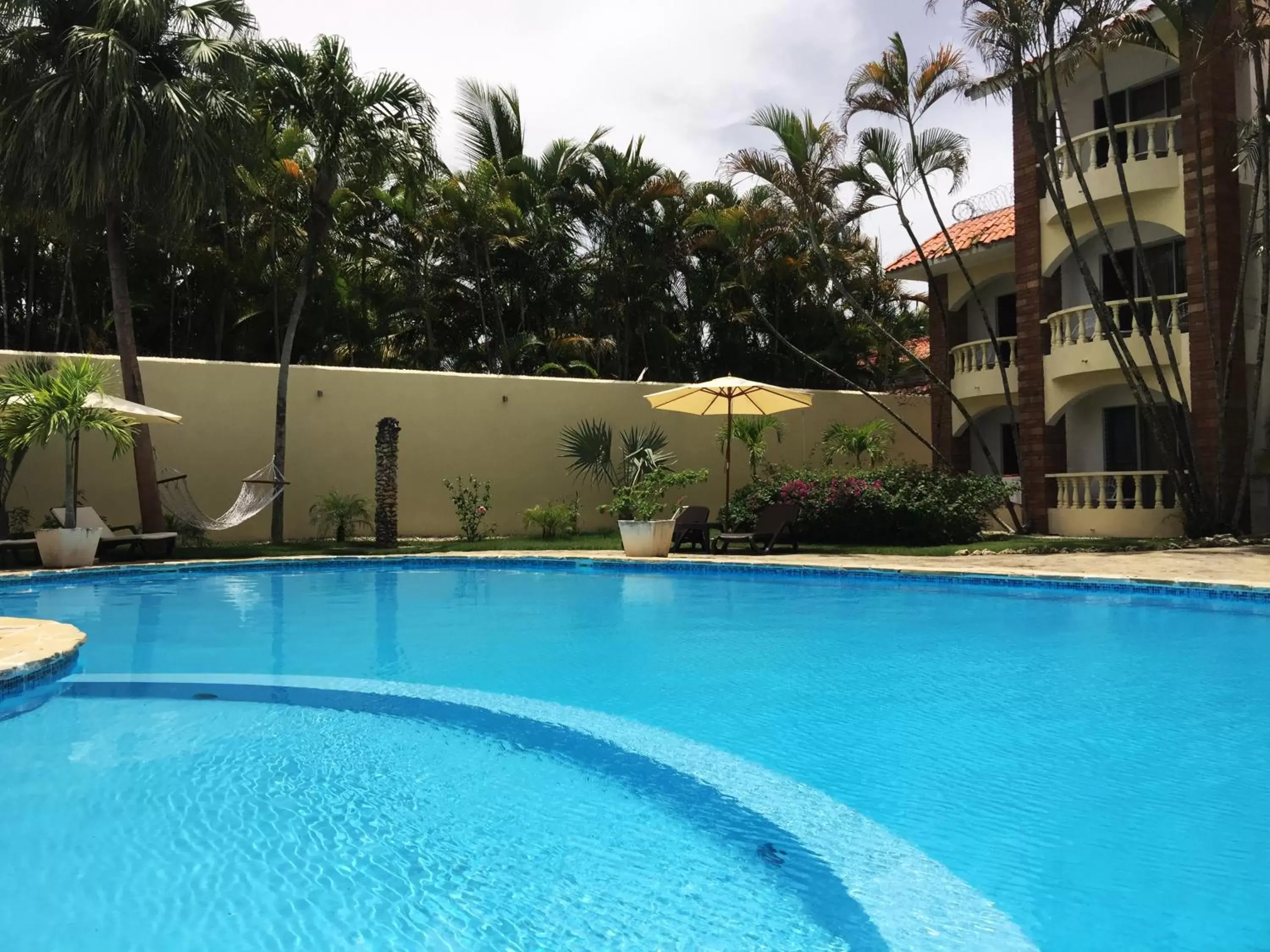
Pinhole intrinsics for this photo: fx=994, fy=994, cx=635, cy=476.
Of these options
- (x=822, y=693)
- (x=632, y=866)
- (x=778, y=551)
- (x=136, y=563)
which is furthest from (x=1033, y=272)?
(x=632, y=866)

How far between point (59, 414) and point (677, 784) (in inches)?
437

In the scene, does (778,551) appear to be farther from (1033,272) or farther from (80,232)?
(80,232)

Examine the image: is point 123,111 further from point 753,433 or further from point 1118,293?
point 1118,293

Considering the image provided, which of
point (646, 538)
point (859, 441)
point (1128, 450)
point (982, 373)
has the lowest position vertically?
point (646, 538)

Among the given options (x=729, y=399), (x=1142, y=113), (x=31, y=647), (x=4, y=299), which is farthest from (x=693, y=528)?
(x=4, y=299)

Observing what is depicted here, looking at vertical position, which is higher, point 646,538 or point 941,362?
point 941,362

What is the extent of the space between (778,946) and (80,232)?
1669 centimetres

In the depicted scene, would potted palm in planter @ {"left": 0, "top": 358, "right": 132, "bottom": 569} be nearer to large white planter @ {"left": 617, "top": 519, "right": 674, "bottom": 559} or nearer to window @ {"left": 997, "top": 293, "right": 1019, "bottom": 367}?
large white planter @ {"left": 617, "top": 519, "right": 674, "bottom": 559}

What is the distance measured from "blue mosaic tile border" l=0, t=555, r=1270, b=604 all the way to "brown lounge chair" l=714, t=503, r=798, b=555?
1.17 meters

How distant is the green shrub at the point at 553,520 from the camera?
1739 centimetres

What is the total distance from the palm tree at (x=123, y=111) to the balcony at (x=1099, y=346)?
44.0 feet

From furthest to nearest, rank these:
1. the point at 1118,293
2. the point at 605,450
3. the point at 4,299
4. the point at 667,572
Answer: the point at 4,299 → the point at 605,450 → the point at 1118,293 → the point at 667,572

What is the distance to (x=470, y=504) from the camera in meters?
17.5

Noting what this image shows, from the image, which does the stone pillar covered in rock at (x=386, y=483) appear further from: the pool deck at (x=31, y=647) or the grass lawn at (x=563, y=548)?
the pool deck at (x=31, y=647)
